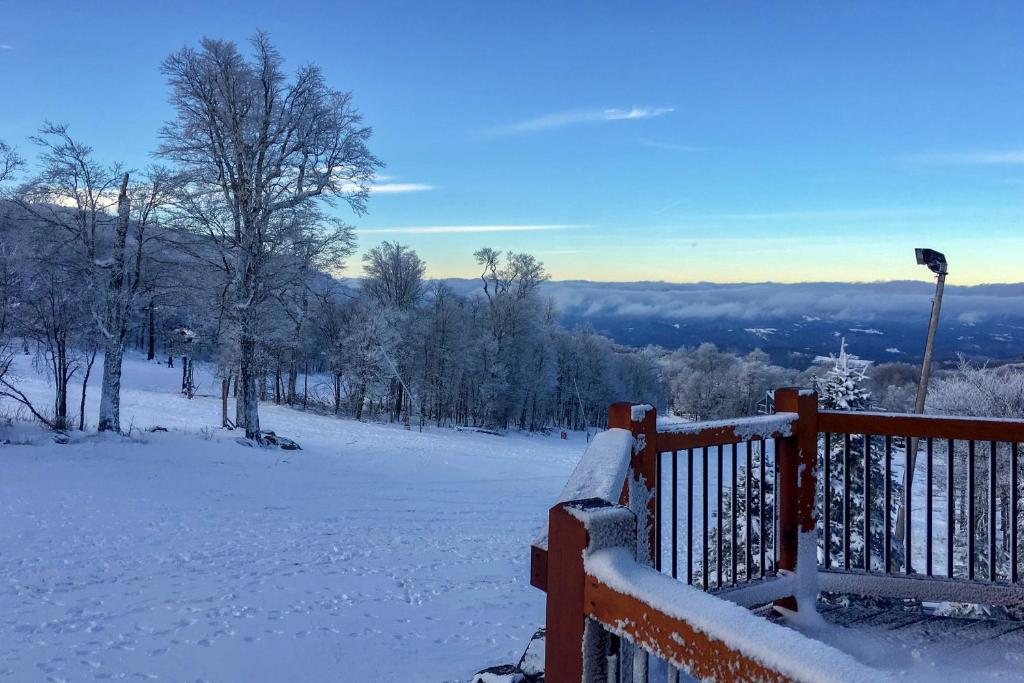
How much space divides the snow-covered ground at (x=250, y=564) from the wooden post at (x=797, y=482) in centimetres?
355

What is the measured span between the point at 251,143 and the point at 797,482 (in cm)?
1644

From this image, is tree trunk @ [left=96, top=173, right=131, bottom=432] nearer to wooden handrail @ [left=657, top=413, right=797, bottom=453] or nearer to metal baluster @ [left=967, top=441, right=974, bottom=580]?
wooden handrail @ [left=657, top=413, right=797, bottom=453]

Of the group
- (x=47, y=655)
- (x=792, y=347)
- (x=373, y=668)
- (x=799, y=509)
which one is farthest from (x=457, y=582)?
(x=792, y=347)

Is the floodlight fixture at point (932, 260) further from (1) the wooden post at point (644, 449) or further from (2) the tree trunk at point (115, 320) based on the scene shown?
(2) the tree trunk at point (115, 320)

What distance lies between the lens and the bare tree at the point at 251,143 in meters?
15.7

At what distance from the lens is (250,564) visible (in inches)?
321

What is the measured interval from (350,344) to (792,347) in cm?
6294

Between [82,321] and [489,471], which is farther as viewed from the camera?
[489,471]

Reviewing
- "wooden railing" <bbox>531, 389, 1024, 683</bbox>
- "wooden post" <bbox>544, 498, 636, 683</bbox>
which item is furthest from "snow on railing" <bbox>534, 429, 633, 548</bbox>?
"wooden post" <bbox>544, 498, 636, 683</bbox>

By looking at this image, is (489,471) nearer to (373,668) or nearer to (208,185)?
(208,185)

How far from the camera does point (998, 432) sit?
3.42 metres

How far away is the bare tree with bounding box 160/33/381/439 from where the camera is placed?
15719 millimetres

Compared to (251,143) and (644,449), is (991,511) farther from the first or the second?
(251,143)

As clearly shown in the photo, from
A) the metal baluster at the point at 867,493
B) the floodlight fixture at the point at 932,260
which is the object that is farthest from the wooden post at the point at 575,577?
the floodlight fixture at the point at 932,260
